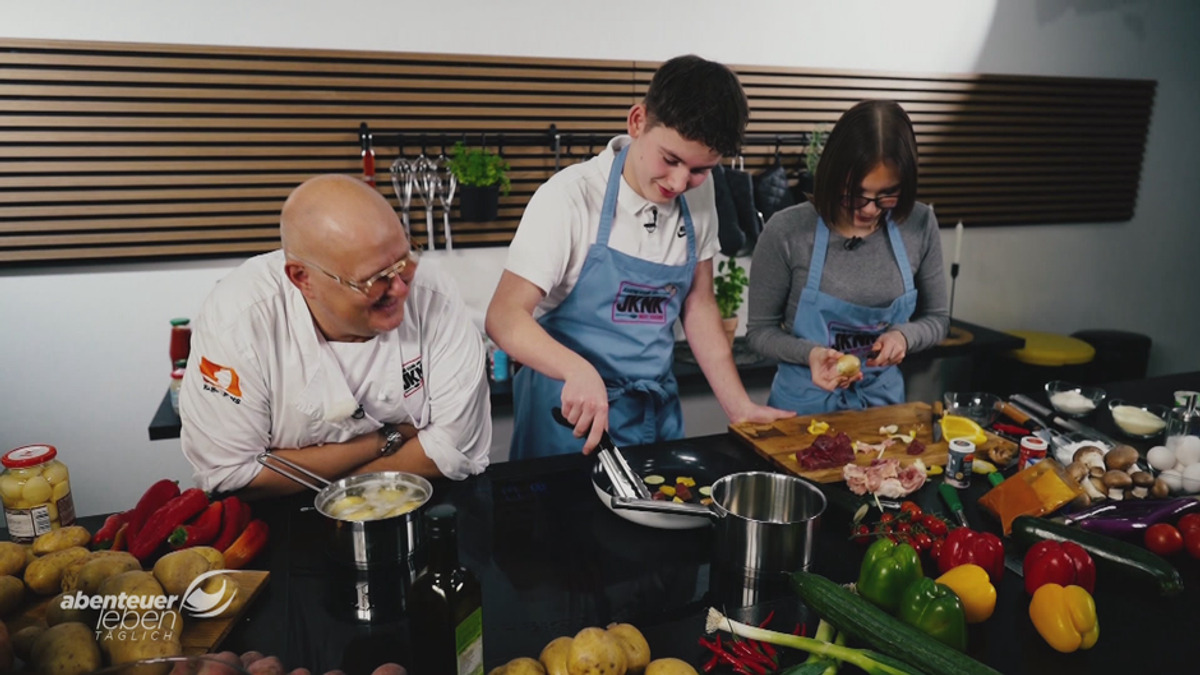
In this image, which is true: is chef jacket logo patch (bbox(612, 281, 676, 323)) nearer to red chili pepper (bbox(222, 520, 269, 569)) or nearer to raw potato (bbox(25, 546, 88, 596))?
red chili pepper (bbox(222, 520, 269, 569))

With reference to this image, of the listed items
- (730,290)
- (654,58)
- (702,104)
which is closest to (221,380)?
(702,104)

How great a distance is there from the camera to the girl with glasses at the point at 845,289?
9.00 ft

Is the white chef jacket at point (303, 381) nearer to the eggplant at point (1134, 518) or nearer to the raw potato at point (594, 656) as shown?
the raw potato at point (594, 656)

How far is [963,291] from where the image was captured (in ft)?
17.1

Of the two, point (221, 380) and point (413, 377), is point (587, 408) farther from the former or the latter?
point (221, 380)

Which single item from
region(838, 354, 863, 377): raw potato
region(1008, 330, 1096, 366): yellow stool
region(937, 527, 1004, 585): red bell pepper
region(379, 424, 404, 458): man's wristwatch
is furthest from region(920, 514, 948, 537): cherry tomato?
region(1008, 330, 1096, 366): yellow stool

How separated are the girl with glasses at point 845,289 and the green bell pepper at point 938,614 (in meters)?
1.31

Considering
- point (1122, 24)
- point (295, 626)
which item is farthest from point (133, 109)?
point (1122, 24)

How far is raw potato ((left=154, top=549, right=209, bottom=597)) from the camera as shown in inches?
56.4

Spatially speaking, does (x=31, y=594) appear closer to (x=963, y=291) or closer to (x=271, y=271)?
(x=271, y=271)

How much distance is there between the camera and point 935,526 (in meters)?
1.78

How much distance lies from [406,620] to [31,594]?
0.72m

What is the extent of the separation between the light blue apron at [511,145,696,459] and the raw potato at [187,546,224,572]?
1185mm

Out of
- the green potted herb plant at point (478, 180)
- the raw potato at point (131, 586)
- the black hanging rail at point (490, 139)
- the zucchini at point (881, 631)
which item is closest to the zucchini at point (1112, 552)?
the zucchini at point (881, 631)
